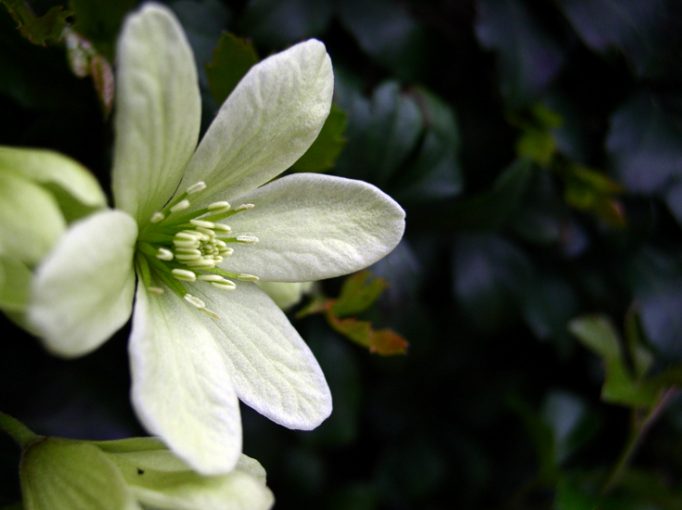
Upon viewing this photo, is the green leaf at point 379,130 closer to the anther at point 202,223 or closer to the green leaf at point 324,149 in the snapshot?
the green leaf at point 324,149

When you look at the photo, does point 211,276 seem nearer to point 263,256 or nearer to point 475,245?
point 263,256

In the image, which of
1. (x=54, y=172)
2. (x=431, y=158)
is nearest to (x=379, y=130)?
(x=431, y=158)

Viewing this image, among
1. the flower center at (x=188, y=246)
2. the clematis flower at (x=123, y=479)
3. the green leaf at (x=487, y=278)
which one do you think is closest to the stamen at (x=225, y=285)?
the flower center at (x=188, y=246)

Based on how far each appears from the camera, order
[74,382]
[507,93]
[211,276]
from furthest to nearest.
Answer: [507,93]
[74,382]
[211,276]

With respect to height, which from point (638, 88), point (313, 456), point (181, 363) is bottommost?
point (313, 456)

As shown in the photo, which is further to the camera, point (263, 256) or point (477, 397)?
point (477, 397)

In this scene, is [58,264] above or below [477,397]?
above

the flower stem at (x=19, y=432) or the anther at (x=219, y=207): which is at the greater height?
the anther at (x=219, y=207)

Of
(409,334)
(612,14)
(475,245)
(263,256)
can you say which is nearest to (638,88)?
(612,14)
